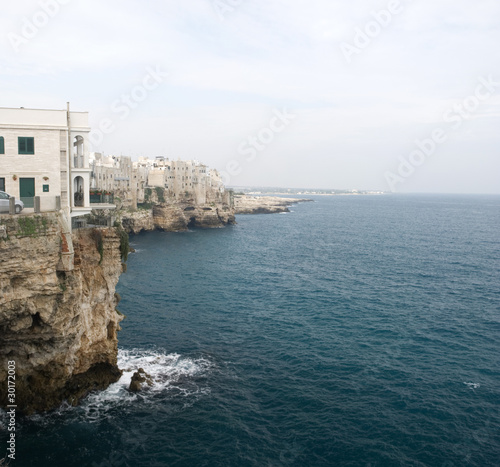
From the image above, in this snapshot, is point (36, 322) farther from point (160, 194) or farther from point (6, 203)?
point (160, 194)

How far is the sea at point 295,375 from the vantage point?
2319 cm

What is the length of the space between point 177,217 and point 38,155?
92951mm

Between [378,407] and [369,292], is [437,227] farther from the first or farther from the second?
[378,407]

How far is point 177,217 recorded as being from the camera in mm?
117312

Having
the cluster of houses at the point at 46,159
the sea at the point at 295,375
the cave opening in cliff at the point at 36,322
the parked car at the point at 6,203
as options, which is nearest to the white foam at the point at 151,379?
the sea at the point at 295,375

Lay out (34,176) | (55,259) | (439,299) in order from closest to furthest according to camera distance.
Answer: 1. (55,259)
2. (34,176)
3. (439,299)

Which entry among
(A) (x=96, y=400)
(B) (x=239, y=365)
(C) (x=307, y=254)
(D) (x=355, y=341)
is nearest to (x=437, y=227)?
(C) (x=307, y=254)

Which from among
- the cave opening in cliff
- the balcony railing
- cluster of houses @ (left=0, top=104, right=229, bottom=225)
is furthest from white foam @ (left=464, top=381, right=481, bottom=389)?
the cave opening in cliff

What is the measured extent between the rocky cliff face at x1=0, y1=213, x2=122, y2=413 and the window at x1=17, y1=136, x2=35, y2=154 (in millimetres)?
4807

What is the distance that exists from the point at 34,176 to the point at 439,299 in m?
44.2

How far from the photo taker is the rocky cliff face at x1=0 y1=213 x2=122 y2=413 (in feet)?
71.2

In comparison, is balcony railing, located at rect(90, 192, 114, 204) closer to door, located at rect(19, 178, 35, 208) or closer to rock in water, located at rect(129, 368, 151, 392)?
door, located at rect(19, 178, 35, 208)

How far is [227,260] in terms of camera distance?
7319cm

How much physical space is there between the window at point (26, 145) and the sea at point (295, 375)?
→ 16.0 meters
